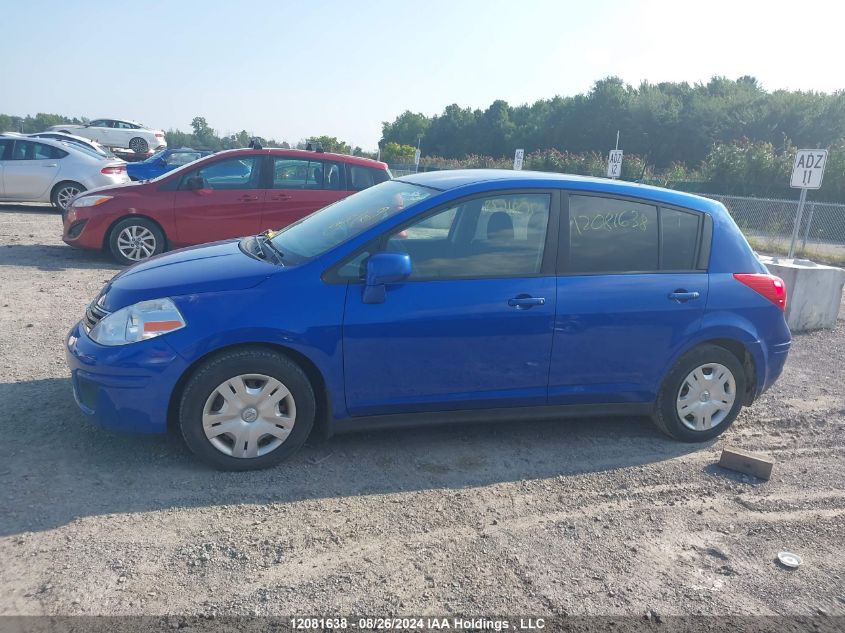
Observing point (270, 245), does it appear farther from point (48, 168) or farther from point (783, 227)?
point (783, 227)

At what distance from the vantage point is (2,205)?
16891 mm

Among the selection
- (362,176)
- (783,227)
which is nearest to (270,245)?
(362,176)

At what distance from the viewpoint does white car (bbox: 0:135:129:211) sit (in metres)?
14.5

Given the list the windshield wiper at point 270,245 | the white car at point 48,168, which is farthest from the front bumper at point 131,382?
the white car at point 48,168

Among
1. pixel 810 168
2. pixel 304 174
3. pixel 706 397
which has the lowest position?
pixel 706 397

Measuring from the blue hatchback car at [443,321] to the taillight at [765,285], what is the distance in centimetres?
1

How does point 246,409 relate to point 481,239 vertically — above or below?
below

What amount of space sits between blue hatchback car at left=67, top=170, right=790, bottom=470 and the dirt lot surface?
30 centimetres

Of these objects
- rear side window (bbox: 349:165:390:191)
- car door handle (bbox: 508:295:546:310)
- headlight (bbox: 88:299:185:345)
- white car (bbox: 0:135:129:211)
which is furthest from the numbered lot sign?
headlight (bbox: 88:299:185:345)

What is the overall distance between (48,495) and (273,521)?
121 cm

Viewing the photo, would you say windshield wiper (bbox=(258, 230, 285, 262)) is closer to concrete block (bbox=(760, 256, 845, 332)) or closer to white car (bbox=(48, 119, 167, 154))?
concrete block (bbox=(760, 256, 845, 332))

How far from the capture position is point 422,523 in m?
3.89

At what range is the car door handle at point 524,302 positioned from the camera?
4.58m

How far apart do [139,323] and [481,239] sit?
211 cm
